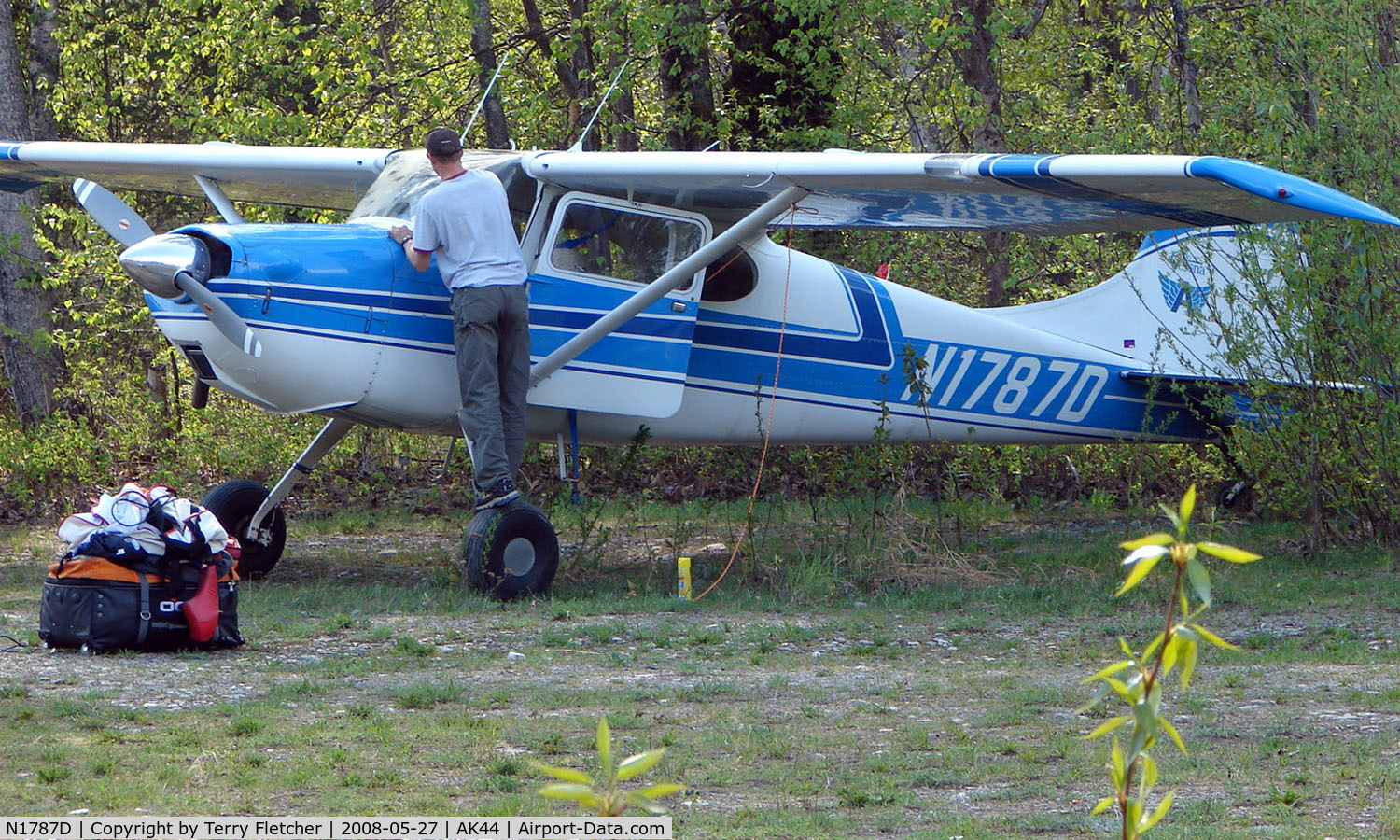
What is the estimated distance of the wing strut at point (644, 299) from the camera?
8148 mm

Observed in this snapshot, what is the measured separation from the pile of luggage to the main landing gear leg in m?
2.41

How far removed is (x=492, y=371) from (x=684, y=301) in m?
1.53

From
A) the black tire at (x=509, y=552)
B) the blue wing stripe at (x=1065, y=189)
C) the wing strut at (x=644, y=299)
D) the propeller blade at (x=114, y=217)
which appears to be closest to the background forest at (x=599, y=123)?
the blue wing stripe at (x=1065, y=189)

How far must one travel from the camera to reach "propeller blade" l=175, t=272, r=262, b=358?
7.01 metres

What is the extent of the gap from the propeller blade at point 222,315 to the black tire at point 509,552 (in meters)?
1.41

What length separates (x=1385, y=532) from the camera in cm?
872

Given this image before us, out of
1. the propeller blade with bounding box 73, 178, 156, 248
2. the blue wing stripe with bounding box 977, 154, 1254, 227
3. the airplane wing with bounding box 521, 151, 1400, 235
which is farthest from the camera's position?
the propeller blade with bounding box 73, 178, 156, 248

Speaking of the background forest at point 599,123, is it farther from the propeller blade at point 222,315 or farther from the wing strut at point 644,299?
the propeller blade at point 222,315

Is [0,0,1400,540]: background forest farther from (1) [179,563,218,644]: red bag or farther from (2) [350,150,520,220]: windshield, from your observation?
(1) [179,563,218,644]: red bag

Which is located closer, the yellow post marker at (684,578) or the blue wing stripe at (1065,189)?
the blue wing stripe at (1065,189)

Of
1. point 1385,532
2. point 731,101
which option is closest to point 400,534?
point 731,101

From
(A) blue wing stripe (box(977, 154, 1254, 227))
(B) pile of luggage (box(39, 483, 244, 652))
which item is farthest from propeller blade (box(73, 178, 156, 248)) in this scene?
(A) blue wing stripe (box(977, 154, 1254, 227))

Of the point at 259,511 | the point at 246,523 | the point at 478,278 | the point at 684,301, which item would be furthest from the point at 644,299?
the point at 246,523

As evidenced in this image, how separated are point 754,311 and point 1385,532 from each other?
383 cm
